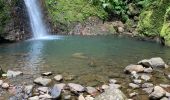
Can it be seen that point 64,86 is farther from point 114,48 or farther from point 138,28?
point 138,28

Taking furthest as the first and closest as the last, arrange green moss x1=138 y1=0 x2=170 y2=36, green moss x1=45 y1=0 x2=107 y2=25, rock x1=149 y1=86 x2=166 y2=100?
green moss x1=45 y1=0 x2=107 y2=25
green moss x1=138 y1=0 x2=170 y2=36
rock x1=149 y1=86 x2=166 y2=100

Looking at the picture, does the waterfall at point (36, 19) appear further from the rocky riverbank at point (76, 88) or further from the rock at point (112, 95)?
the rock at point (112, 95)

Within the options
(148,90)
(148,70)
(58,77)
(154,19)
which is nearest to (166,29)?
(154,19)

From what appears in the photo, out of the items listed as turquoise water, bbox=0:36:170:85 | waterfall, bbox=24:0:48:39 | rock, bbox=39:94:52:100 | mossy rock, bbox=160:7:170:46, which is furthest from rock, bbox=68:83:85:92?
waterfall, bbox=24:0:48:39

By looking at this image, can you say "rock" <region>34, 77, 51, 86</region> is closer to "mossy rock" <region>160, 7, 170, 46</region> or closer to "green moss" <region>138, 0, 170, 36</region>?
"mossy rock" <region>160, 7, 170, 46</region>

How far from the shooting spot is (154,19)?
1659cm

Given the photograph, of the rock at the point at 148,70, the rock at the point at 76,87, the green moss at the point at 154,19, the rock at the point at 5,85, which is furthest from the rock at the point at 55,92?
the green moss at the point at 154,19

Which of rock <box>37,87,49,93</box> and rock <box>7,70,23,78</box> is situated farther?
rock <box>7,70,23,78</box>

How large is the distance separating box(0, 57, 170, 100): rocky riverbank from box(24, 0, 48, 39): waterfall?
7.71 m

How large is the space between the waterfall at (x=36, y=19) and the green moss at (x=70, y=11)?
87 centimetres

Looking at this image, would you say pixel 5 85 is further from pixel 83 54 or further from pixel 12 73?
pixel 83 54

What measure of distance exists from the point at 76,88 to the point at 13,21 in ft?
26.8

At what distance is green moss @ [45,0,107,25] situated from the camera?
18.1m

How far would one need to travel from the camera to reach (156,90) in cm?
770
